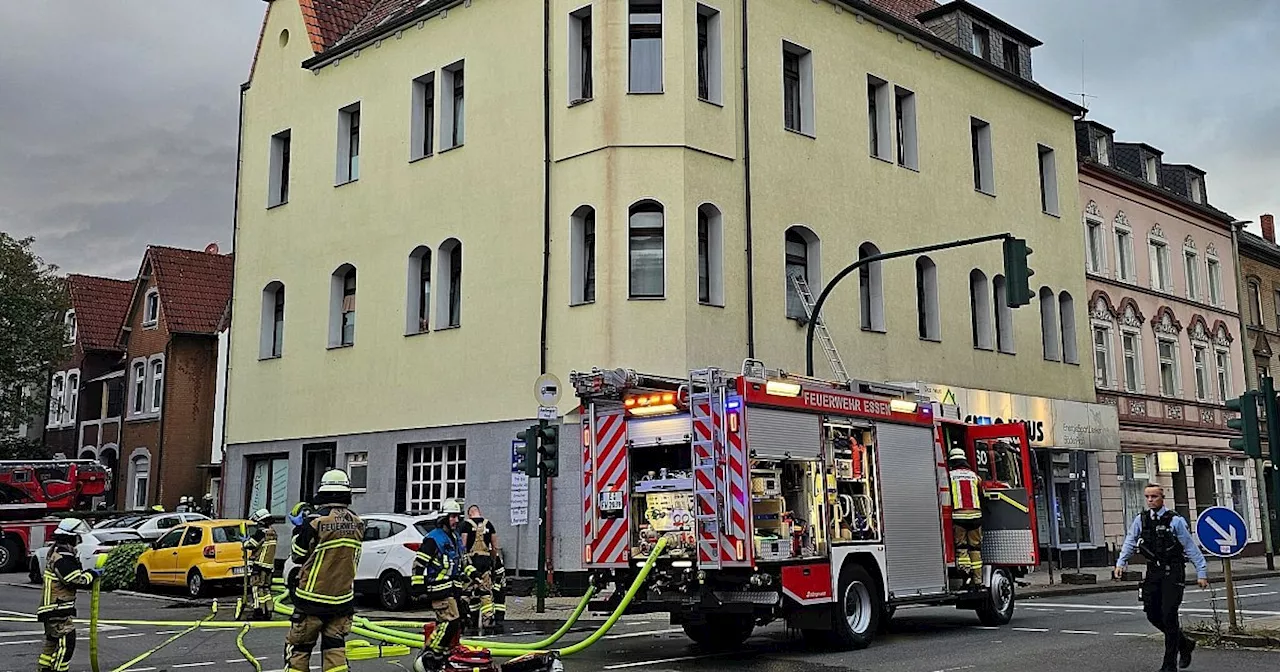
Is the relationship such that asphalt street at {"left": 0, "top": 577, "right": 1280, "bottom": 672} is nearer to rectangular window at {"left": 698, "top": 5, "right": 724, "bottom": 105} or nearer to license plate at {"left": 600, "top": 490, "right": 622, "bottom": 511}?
license plate at {"left": 600, "top": 490, "right": 622, "bottom": 511}

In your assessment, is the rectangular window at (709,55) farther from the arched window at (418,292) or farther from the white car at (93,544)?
the white car at (93,544)

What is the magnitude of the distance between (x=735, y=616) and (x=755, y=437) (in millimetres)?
1957

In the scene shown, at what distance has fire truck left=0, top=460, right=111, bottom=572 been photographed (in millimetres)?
31172

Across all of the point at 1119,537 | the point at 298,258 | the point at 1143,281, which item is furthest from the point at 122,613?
the point at 1143,281

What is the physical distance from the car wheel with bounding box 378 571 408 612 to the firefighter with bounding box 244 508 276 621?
5.85ft

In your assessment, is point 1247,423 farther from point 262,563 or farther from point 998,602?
point 262,563

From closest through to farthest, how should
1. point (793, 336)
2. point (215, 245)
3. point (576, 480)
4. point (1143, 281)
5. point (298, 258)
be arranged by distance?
point (576, 480) → point (793, 336) → point (298, 258) → point (1143, 281) → point (215, 245)

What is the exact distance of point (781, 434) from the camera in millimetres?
12805

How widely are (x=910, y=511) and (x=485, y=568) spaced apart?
5189 millimetres

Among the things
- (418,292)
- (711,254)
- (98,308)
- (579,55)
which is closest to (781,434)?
(711,254)

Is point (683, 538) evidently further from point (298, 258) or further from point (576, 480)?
point (298, 258)

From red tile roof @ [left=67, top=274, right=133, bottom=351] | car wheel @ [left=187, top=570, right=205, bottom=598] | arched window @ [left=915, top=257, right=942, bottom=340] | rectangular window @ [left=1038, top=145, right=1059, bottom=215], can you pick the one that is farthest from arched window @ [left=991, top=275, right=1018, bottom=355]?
red tile roof @ [left=67, top=274, right=133, bottom=351]

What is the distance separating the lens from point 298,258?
27.8 m

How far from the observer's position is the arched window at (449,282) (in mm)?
24172
